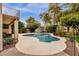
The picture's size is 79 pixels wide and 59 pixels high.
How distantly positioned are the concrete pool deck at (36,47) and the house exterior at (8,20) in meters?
0.18

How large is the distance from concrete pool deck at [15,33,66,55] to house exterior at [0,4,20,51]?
183 millimetres

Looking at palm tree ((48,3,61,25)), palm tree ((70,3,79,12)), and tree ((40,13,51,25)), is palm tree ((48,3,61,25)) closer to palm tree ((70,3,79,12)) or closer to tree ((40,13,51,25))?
tree ((40,13,51,25))

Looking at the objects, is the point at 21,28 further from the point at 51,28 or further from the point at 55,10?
the point at 55,10

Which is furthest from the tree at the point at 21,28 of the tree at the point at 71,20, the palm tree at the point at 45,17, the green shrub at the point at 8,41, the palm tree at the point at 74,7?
the palm tree at the point at 74,7

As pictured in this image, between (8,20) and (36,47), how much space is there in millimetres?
705

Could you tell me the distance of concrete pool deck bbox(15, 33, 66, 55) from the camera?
4.42 m

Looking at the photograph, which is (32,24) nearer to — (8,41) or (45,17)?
(45,17)

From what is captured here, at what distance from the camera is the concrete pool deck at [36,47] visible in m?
4.42

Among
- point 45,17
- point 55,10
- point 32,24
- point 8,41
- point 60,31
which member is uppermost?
point 55,10

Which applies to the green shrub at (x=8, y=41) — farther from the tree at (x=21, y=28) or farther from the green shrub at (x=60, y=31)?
the green shrub at (x=60, y=31)

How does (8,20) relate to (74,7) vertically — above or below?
below

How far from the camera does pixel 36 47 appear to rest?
442cm

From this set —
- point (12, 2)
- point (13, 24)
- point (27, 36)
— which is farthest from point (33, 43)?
point (12, 2)

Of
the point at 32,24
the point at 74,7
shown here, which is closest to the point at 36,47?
the point at 32,24
